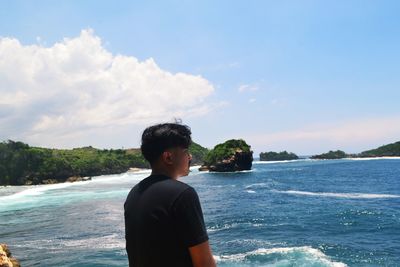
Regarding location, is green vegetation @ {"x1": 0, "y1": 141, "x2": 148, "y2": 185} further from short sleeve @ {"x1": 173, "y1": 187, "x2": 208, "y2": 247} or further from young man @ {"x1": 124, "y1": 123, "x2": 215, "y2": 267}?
short sleeve @ {"x1": 173, "y1": 187, "x2": 208, "y2": 247}

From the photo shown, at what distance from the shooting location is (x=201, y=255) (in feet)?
8.85

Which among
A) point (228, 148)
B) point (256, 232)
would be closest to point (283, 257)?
point (256, 232)

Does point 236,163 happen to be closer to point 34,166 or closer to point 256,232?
point 34,166

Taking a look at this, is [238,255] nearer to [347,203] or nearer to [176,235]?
[176,235]

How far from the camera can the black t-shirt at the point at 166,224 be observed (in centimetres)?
268

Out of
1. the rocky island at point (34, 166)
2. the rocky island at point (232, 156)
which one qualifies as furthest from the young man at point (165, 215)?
the rocky island at point (34, 166)

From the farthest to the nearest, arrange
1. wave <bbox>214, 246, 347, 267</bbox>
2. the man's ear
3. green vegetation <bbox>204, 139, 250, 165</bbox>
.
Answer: green vegetation <bbox>204, 139, 250, 165</bbox> < wave <bbox>214, 246, 347, 267</bbox> < the man's ear

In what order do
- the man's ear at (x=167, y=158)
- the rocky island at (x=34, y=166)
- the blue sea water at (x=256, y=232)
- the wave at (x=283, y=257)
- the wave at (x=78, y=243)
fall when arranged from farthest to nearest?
1. the rocky island at (x=34, y=166)
2. the wave at (x=78, y=243)
3. the blue sea water at (x=256, y=232)
4. the wave at (x=283, y=257)
5. the man's ear at (x=167, y=158)

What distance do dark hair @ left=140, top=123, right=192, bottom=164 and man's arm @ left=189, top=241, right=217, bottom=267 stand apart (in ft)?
2.51

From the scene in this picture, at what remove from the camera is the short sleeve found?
2666 millimetres

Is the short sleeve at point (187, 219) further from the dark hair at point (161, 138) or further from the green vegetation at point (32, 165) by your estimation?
the green vegetation at point (32, 165)

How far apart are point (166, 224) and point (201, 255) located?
307 mm

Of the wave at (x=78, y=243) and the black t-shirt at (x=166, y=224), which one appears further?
the wave at (x=78, y=243)

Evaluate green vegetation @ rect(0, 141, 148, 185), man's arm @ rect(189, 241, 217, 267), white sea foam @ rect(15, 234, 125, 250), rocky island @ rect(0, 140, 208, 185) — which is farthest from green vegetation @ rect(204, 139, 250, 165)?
man's arm @ rect(189, 241, 217, 267)
